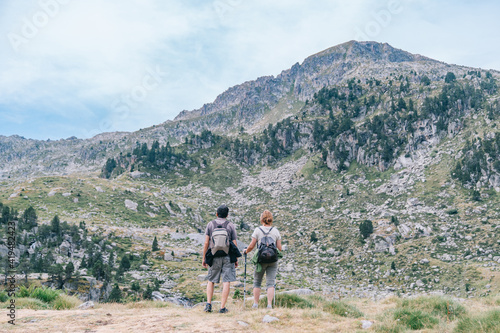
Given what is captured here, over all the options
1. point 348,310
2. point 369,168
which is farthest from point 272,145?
point 348,310

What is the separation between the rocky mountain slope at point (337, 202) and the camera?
109 feet

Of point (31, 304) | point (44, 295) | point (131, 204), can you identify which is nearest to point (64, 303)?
point (31, 304)

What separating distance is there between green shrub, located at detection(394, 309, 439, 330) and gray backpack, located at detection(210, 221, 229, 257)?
524 cm

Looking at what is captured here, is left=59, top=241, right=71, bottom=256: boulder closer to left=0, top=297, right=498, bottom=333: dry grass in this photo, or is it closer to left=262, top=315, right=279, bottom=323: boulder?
left=0, top=297, right=498, bottom=333: dry grass

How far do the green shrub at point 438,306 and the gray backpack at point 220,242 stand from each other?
6623mm

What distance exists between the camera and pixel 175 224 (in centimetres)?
6056

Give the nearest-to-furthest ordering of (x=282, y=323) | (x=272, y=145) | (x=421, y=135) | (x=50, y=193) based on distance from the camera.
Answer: (x=282, y=323), (x=50, y=193), (x=421, y=135), (x=272, y=145)

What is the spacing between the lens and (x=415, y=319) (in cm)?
707

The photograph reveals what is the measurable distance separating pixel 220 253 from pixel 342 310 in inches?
175

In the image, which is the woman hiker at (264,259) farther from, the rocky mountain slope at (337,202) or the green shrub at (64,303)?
the rocky mountain slope at (337,202)

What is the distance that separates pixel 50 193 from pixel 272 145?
76924 mm

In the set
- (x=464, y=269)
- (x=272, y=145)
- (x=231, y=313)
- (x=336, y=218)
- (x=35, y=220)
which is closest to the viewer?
(x=231, y=313)

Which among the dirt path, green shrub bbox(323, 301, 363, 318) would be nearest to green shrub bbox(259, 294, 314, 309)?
green shrub bbox(323, 301, 363, 318)

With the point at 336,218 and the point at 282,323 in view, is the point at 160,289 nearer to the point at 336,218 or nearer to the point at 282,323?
the point at 282,323
